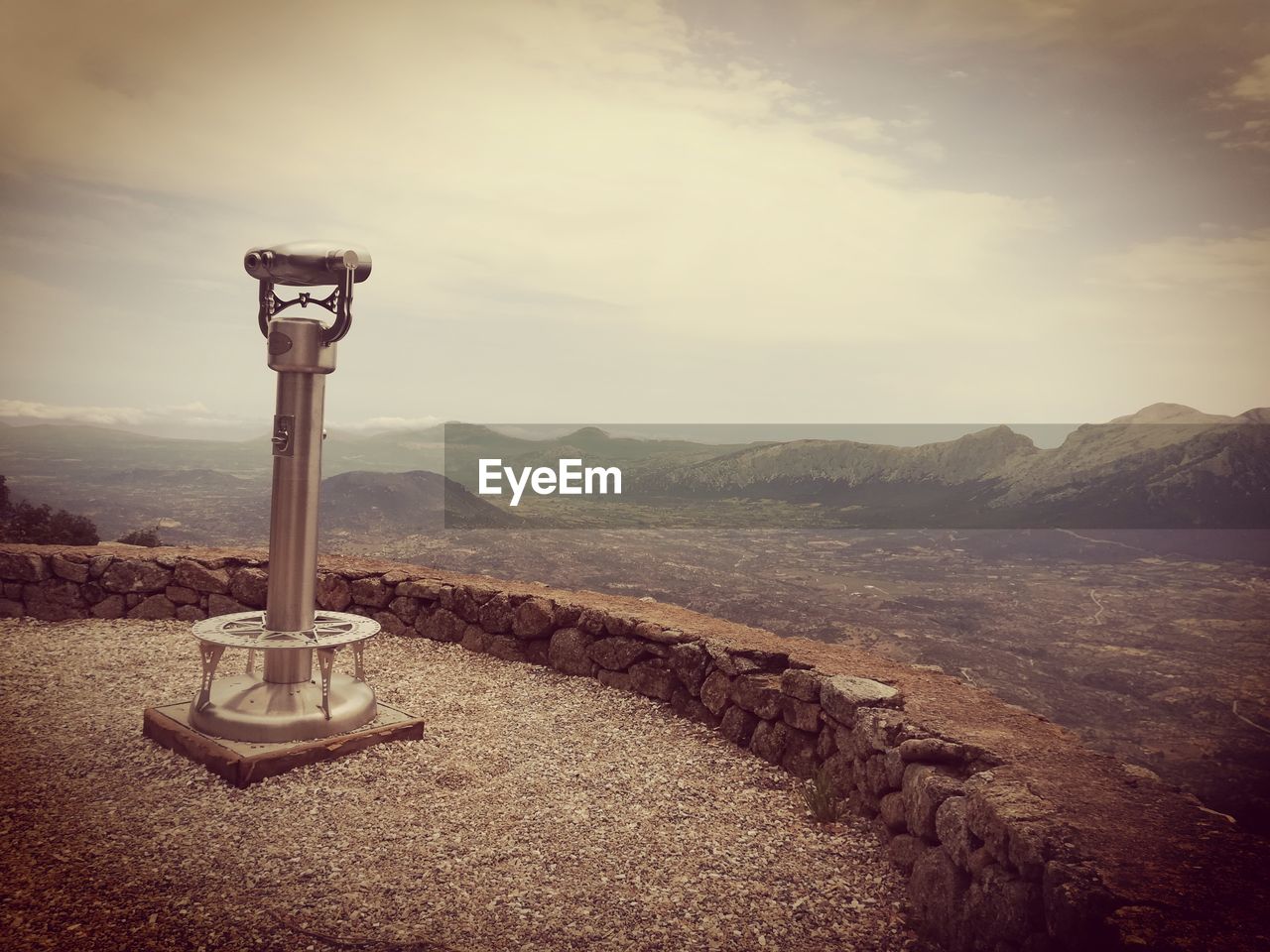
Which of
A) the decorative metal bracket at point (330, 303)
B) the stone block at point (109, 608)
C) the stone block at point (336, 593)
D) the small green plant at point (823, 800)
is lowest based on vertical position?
the small green plant at point (823, 800)

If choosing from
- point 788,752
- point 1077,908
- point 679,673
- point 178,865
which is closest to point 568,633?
point 679,673

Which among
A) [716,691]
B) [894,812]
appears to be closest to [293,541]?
[716,691]

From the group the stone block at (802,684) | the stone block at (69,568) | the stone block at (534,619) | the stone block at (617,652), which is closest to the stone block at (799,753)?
the stone block at (802,684)

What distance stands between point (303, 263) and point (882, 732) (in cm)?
487

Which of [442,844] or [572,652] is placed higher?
[572,652]

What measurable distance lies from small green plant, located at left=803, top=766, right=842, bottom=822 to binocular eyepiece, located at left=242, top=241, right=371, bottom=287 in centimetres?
463

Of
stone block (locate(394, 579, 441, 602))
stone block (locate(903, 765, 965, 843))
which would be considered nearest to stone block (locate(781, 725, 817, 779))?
stone block (locate(903, 765, 965, 843))

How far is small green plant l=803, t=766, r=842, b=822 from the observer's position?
546 centimetres

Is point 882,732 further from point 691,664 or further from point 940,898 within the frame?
point 691,664

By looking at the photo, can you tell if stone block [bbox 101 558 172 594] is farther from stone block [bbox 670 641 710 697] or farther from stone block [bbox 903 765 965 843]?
stone block [bbox 903 765 965 843]

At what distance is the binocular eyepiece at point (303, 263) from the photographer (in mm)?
5945

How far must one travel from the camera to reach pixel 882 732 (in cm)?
536

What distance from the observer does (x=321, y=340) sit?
237 inches

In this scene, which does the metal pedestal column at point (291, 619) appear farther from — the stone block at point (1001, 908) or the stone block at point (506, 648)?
the stone block at point (1001, 908)
